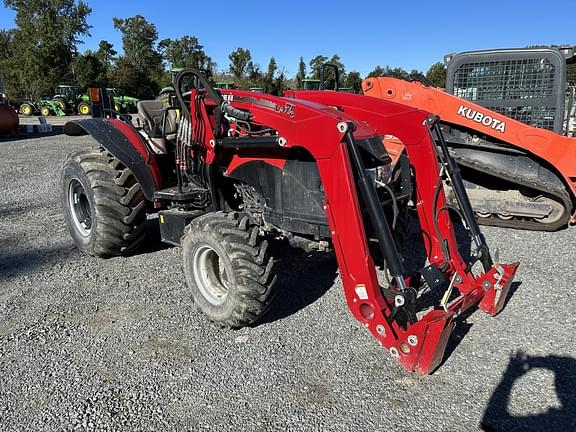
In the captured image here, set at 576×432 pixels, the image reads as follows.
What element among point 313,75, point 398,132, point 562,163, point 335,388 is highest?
point 313,75

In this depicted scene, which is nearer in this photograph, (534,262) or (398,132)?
(398,132)

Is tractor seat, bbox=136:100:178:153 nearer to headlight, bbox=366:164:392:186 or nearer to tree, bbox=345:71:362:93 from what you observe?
headlight, bbox=366:164:392:186

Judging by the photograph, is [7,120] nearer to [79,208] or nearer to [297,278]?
[79,208]

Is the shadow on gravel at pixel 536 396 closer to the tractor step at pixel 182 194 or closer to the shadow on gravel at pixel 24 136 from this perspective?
the tractor step at pixel 182 194

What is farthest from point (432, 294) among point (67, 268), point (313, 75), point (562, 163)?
point (313, 75)

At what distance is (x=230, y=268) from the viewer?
353 centimetres

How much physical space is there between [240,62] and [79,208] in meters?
43.0

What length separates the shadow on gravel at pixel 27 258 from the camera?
500 centimetres

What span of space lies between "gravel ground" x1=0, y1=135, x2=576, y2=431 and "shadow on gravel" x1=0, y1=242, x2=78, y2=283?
0.05 m

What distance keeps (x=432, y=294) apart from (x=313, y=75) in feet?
136

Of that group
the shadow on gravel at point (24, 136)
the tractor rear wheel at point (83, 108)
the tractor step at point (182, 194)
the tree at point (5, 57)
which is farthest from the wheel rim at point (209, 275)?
the tree at point (5, 57)

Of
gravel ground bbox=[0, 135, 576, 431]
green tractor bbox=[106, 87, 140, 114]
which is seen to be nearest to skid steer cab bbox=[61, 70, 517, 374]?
gravel ground bbox=[0, 135, 576, 431]

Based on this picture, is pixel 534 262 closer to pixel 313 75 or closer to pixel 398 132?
pixel 398 132

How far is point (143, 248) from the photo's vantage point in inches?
221
